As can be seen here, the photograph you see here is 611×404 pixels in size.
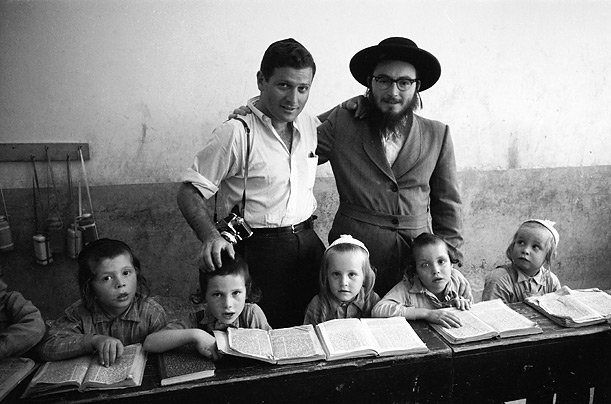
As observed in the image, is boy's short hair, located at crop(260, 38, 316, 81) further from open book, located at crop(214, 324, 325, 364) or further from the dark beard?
open book, located at crop(214, 324, 325, 364)

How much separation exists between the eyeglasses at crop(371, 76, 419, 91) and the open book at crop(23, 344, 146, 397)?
1653mm

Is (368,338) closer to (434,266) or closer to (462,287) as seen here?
(434,266)

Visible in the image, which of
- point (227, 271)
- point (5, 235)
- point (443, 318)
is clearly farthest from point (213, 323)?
point (5, 235)

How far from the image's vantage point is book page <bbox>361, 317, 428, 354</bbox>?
1.82 metres

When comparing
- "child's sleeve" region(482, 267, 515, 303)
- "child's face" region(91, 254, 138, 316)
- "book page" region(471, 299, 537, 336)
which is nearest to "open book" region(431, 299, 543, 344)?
"book page" region(471, 299, 537, 336)

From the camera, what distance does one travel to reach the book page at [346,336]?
1790mm

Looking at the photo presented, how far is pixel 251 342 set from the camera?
5.89 ft

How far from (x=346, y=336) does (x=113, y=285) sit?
3.24ft

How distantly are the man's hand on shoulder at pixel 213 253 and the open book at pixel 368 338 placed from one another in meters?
0.50

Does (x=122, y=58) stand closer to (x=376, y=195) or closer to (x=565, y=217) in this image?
(x=376, y=195)

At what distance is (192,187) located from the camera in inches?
87.5

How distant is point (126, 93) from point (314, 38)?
1438 mm

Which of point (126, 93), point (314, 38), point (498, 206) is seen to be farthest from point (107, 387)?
point (498, 206)

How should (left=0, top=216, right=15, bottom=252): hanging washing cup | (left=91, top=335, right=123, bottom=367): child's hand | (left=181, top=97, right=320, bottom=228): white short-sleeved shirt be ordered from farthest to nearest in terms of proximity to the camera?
1. (left=0, top=216, right=15, bottom=252): hanging washing cup
2. (left=181, top=97, right=320, bottom=228): white short-sleeved shirt
3. (left=91, top=335, right=123, bottom=367): child's hand
